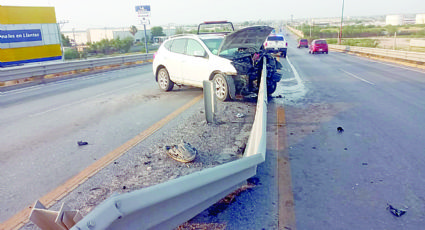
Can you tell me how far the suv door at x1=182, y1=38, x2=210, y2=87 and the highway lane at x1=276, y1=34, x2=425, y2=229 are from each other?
2.50 m

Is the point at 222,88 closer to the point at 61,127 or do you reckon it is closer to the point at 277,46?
Answer: the point at 61,127

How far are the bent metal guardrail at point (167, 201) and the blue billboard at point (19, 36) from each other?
68.0 ft

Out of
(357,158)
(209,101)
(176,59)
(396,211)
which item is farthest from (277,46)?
(396,211)

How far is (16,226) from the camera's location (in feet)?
11.3

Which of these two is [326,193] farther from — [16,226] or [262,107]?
[16,226]

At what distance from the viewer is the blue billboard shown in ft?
63.1

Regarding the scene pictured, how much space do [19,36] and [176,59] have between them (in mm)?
14573

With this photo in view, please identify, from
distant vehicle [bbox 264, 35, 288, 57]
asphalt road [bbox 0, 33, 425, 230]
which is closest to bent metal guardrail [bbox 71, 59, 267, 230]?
asphalt road [bbox 0, 33, 425, 230]

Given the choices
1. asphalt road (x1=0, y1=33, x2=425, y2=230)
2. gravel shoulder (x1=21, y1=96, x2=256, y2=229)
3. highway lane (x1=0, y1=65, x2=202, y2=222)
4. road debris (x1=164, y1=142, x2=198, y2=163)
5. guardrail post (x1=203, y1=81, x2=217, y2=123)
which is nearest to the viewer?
asphalt road (x1=0, y1=33, x2=425, y2=230)

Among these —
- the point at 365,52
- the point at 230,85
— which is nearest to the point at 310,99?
the point at 230,85

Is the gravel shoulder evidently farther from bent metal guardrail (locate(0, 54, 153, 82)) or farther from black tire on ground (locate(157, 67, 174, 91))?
bent metal guardrail (locate(0, 54, 153, 82))

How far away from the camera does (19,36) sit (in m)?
20.0

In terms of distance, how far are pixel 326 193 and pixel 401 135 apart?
2.98 m

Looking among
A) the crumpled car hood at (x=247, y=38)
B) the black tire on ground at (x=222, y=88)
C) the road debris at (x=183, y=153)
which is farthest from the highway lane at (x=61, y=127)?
the crumpled car hood at (x=247, y=38)
